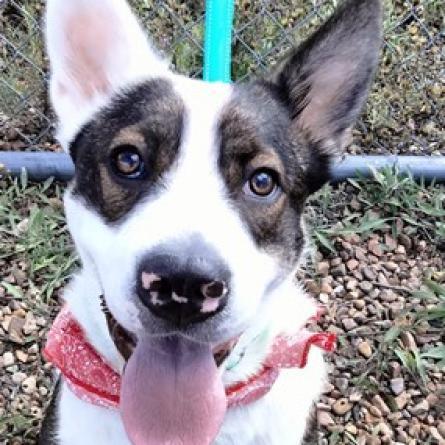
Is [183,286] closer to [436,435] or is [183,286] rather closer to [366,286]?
[436,435]

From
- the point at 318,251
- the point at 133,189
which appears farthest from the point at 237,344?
the point at 318,251

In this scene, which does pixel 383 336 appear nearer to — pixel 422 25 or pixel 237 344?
pixel 237 344

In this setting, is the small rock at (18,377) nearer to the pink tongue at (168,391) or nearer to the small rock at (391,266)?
the pink tongue at (168,391)

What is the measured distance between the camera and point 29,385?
3.90 m

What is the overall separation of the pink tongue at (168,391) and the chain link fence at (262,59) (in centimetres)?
245

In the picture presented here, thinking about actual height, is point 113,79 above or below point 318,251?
above

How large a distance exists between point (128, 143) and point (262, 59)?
8.14 feet

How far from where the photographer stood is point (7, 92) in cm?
488

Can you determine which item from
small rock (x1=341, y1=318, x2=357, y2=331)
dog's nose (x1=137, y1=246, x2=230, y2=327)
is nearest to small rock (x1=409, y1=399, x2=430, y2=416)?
small rock (x1=341, y1=318, x2=357, y2=331)

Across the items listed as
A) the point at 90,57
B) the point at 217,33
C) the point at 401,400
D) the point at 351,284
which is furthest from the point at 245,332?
the point at 351,284

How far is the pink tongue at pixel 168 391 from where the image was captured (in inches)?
103

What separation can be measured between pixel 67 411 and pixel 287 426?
72cm

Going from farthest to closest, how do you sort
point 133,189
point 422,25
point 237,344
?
point 422,25, point 237,344, point 133,189

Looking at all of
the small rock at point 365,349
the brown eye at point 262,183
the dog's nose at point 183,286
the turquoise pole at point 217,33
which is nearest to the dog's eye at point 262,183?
the brown eye at point 262,183
